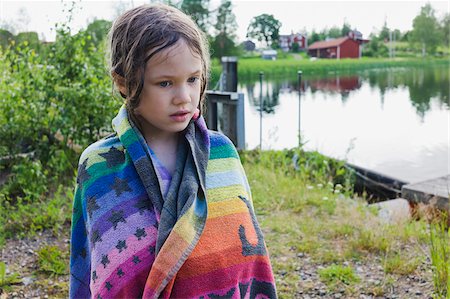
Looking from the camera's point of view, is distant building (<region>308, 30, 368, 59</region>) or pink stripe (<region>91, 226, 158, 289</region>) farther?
distant building (<region>308, 30, 368, 59</region>)

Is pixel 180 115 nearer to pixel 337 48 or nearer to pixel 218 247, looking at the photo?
pixel 218 247

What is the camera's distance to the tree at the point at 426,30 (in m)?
19.0

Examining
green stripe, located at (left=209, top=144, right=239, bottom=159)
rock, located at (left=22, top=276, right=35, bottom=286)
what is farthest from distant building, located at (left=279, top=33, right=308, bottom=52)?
green stripe, located at (left=209, top=144, right=239, bottom=159)

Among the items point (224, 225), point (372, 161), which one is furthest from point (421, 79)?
point (224, 225)

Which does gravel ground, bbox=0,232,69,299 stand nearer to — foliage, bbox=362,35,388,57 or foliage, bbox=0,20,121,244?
foliage, bbox=0,20,121,244

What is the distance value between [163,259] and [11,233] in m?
2.53

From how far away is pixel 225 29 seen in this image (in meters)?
11.5

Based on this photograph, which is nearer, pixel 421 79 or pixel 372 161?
pixel 372 161

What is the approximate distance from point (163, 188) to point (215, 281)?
0.95 feet

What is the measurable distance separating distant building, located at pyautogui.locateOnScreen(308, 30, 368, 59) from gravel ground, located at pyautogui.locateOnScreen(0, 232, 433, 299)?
1906 centimetres

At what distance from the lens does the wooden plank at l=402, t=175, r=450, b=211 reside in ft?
14.4

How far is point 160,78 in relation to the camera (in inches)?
55.7

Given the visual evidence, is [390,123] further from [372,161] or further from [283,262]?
[283,262]

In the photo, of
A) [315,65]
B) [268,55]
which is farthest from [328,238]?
[315,65]
